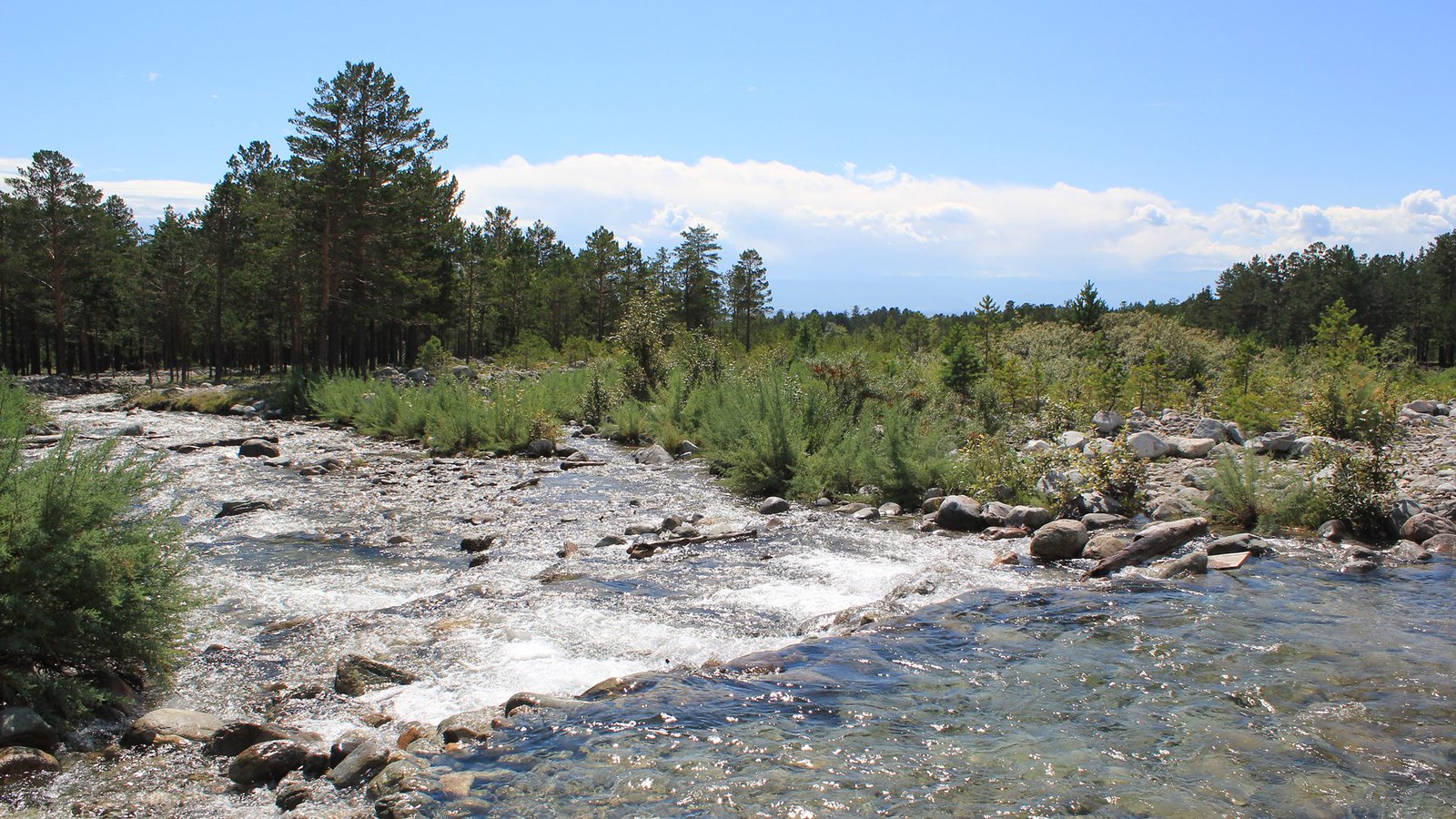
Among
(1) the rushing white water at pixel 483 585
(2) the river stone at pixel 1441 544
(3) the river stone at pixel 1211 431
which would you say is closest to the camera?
(1) the rushing white water at pixel 483 585

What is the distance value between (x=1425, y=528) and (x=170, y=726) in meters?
13.0

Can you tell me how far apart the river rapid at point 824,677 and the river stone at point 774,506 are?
1876 mm

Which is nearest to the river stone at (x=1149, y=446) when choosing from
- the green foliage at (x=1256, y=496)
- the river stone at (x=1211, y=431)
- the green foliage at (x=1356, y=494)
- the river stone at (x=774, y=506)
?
the river stone at (x=1211, y=431)

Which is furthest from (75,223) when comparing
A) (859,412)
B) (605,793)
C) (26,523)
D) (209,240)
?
(605,793)

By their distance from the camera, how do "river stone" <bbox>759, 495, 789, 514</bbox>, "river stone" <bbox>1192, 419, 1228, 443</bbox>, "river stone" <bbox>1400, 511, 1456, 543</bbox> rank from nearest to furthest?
"river stone" <bbox>1400, 511, 1456, 543</bbox>
"river stone" <bbox>759, 495, 789, 514</bbox>
"river stone" <bbox>1192, 419, 1228, 443</bbox>

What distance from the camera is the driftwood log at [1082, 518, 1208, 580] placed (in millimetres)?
9188

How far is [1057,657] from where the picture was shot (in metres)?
6.52

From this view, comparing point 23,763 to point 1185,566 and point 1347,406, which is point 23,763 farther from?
point 1347,406

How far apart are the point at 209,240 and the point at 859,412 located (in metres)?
42.8

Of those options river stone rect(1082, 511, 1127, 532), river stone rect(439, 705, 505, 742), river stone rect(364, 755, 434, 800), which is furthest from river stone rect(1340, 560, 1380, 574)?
river stone rect(364, 755, 434, 800)

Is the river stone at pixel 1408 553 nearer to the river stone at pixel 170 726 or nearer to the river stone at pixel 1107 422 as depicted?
the river stone at pixel 1107 422

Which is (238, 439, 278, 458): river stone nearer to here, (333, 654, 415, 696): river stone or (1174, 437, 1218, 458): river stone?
(333, 654, 415, 696): river stone

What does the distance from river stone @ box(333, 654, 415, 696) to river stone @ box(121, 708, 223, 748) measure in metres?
0.83

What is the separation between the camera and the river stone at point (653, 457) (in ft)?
59.6
